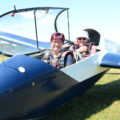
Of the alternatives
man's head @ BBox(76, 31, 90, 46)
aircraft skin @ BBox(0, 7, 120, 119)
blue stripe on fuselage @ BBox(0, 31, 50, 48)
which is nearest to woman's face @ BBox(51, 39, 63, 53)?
aircraft skin @ BBox(0, 7, 120, 119)

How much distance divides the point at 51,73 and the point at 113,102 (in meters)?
2.40

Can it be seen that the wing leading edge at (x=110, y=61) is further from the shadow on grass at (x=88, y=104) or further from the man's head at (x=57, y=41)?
the man's head at (x=57, y=41)

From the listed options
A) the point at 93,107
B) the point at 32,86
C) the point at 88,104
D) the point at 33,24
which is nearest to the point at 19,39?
the point at 33,24

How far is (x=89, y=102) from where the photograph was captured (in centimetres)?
786

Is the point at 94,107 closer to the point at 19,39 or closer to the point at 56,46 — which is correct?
the point at 56,46

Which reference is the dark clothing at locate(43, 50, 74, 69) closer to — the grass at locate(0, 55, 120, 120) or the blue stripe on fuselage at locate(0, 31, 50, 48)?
the grass at locate(0, 55, 120, 120)

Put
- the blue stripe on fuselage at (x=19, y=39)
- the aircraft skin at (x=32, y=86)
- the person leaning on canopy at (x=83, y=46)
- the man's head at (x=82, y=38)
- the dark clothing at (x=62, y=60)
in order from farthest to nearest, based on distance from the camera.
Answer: the blue stripe on fuselage at (x=19, y=39)
the man's head at (x=82, y=38)
the person leaning on canopy at (x=83, y=46)
the dark clothing at (x=62, y=60)
the aircraft skin at (x=32, y=86)

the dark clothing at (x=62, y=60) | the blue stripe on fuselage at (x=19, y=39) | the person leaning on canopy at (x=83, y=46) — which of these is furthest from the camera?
the blue stripe on fuselage at (x=19, y=39)

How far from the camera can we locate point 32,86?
5.59 meters

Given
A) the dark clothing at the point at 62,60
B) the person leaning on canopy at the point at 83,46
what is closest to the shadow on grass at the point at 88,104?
the dark clothing at the point at 62,60

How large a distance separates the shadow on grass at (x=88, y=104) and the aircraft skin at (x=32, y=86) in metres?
0.33

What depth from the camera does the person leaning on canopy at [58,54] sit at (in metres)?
6.62

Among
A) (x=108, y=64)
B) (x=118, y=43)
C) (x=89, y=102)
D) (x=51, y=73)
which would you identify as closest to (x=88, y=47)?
(x=108, y=64)

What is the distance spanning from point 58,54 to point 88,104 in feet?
4.83
